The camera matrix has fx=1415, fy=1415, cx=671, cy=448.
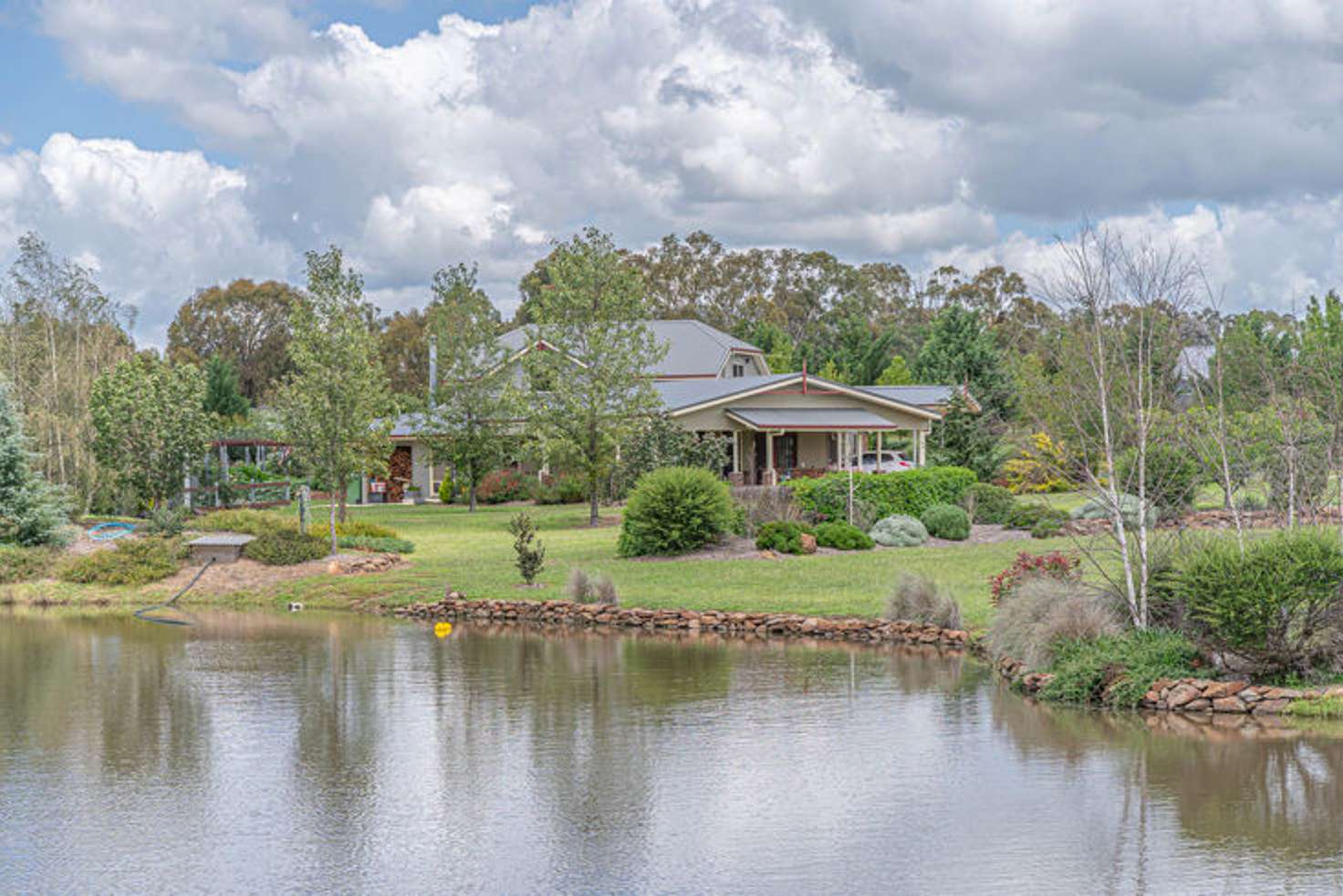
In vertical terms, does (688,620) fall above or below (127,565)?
below

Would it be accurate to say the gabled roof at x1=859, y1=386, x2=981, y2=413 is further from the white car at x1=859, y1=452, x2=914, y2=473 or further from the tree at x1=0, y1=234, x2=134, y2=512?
the tree at x1=0, y1=234, x2=134, y2=512

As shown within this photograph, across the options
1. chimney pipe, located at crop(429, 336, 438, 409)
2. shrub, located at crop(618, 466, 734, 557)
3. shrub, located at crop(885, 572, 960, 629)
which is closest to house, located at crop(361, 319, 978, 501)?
chimney pipe, located at crop(429, 336, 438, 409)

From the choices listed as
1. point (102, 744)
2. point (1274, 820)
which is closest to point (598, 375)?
point (102, 744)

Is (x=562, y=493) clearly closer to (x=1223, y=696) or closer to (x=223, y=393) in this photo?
(x=223, y=393)

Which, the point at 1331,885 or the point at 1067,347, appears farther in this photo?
the point at 1067,347

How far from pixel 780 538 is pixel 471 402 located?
19267 mm

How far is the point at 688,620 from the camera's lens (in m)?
21.8

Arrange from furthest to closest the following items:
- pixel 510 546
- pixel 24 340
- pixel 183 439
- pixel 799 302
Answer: pixel 799 302 < pixel 24 340 < pixel 183 439 < pixel 510 546

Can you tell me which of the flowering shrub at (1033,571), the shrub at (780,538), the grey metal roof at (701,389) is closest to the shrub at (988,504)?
the shrub at (780,538)

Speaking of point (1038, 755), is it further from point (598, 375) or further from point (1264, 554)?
point (598, 375)

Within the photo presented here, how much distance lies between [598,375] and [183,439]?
37.4ft

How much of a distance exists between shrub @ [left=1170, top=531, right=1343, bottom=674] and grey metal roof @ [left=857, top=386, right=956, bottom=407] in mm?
36058

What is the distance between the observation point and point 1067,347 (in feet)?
57.7

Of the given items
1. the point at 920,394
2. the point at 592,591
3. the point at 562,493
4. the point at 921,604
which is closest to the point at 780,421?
the point at 562,493
